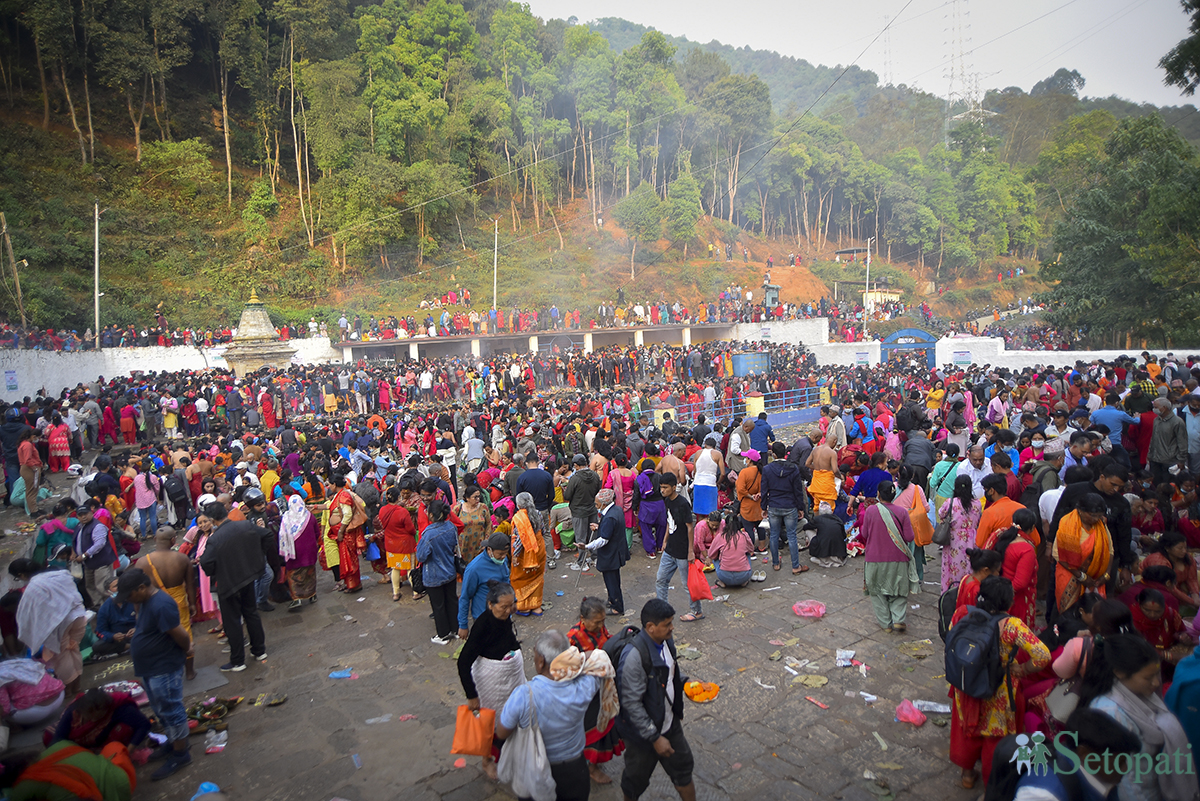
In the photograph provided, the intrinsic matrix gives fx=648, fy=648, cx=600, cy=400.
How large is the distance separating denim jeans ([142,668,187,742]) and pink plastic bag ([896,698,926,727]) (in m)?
Answer: 4.97

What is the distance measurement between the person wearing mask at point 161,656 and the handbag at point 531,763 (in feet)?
8.82

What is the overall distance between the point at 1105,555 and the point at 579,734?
149 inches

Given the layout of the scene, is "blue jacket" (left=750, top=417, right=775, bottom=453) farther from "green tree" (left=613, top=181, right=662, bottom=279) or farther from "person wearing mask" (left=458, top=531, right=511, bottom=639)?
"green tree" (left=613, top=181, right=662, bottom=279)

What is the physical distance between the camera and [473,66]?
142 feet

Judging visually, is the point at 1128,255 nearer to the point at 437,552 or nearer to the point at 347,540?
the point at 437,552

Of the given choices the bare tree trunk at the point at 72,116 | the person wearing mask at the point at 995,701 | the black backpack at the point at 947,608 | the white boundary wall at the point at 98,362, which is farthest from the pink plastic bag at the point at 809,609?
the bare tree trunk at the point at 72,116

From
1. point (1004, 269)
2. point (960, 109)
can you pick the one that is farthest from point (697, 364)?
point (960, 109)

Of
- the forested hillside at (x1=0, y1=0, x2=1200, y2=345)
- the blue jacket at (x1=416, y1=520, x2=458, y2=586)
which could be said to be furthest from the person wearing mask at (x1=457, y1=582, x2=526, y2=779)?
the forested hillside at (x1=0, y1=0, x2=1200, y2=345)

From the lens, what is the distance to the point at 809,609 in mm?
6375

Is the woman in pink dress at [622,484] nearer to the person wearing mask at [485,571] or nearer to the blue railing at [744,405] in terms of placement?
the person wearing mask at [485,571]

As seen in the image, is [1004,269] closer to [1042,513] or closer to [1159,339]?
[1159,339]

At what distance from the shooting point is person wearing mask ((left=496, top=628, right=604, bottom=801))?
3.12 meters

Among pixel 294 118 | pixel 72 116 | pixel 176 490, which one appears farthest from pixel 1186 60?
pixel 72 116

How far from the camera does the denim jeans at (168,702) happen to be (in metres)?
4.41
